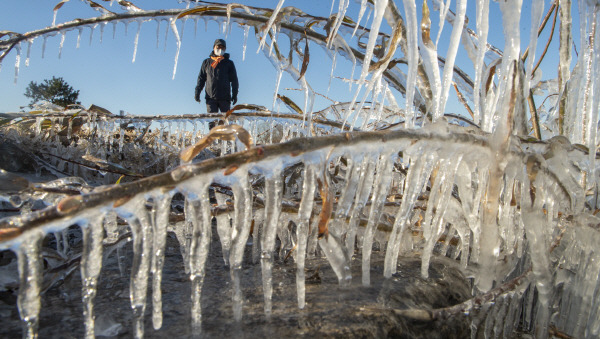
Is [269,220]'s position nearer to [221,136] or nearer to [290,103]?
[221,136]

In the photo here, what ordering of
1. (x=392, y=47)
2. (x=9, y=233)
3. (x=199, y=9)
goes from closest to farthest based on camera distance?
(x=9, y=233), (x=392, y=47), (x=199, y=9)

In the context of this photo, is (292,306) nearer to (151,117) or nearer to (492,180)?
(492,180)

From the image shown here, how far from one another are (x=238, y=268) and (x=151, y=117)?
6.57 ft

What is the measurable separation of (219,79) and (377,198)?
7122 mm

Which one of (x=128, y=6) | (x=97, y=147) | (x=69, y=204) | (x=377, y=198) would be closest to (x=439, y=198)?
(x=377, y=198)

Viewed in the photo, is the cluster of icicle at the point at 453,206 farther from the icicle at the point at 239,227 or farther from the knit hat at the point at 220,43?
the knit hat at the point at 220,43

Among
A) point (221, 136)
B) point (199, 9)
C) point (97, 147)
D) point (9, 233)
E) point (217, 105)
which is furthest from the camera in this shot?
point (217, 105)

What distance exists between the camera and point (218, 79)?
7605mm

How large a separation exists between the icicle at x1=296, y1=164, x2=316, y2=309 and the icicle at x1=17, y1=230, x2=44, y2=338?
0.45 m

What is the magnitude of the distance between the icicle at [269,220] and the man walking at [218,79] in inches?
276

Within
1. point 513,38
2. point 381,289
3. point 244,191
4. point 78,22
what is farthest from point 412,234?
point 78,22

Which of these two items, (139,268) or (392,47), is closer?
(139,268)

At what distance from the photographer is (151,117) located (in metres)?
2.54

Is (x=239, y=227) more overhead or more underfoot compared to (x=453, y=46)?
more underfoot
